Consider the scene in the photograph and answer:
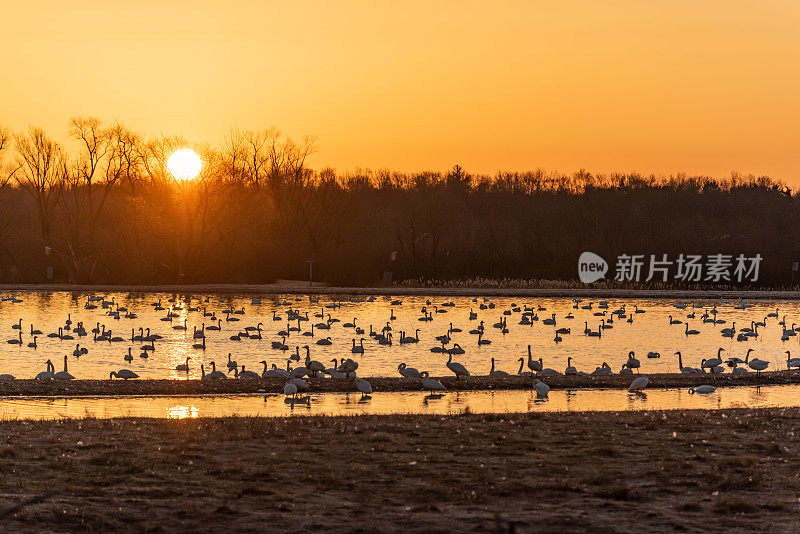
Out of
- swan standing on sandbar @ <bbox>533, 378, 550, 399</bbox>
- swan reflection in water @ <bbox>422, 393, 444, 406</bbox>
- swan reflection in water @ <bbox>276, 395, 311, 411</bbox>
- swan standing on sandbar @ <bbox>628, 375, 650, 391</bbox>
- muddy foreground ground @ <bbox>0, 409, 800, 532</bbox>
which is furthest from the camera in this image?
swan standing on sandbar @ <bbox>628, 375, 650, 391</bbox>

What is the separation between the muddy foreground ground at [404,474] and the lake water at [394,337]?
10893mm

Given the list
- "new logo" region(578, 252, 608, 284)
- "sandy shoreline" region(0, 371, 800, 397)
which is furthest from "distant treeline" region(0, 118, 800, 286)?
"sandy shoreline" region(0, 371, 800, 397)

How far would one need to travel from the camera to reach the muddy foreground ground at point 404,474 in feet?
31.3

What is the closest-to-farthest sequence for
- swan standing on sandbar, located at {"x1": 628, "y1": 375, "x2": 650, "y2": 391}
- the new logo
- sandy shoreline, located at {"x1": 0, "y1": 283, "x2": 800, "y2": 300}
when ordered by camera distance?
swan standing on sandbar, located at {"x1": 628, "y1": 375, "x2": 650, "y2": 391} → sandy shoreline, located at {"x1": 0, "y1": 283, "x2": 800, "y2": 300} → the new logo

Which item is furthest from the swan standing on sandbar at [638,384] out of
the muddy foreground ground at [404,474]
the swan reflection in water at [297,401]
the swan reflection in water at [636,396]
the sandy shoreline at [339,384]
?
the swan reflection in water at [297,401]

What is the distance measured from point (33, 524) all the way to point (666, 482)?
692 cm

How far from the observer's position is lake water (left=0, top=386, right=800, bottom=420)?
1819 centimetres

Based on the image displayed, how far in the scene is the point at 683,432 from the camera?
1455 centimetres

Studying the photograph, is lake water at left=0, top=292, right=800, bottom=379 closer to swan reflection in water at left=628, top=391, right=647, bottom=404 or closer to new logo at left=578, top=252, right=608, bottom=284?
swan reflection in water at left=628, top=391, right=647, bottom=404

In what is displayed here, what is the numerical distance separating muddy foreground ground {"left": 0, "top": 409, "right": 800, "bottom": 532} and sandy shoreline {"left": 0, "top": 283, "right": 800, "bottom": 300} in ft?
154

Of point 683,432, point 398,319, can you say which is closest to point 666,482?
point 683,432

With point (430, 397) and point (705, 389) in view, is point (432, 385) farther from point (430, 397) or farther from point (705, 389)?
point (705, 389)

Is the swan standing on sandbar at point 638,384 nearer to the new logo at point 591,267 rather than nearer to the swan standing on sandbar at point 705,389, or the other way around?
the swan standing on sandbar at point 705,389

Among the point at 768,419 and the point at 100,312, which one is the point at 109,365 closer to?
the point at 768,419
